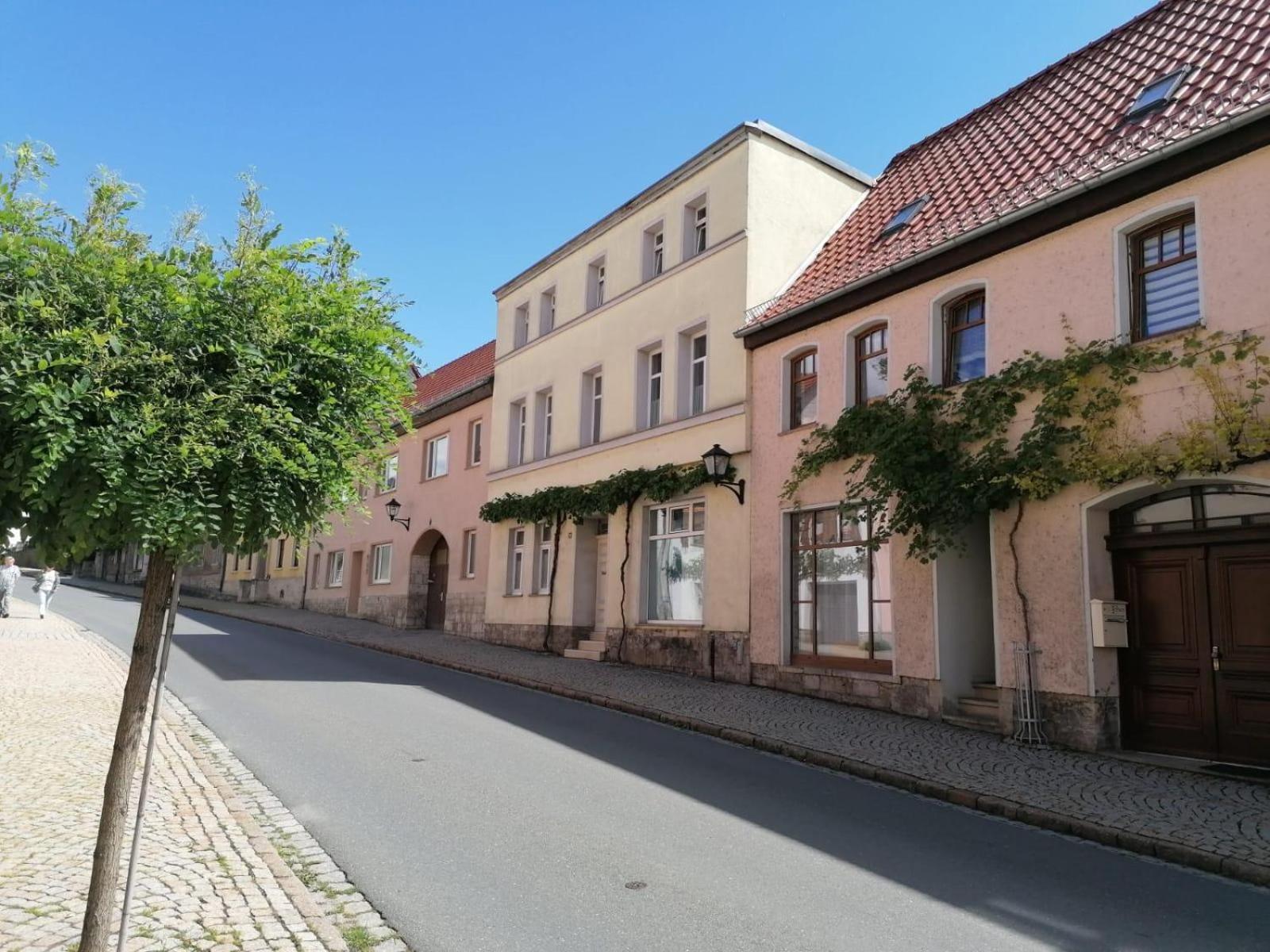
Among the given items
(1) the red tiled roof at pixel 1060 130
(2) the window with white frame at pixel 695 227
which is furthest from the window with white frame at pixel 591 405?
(1) the red tiled roof at pixel 1060 130

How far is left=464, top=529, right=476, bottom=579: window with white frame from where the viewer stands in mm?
24594

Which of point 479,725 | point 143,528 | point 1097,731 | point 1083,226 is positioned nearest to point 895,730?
point 1097,731

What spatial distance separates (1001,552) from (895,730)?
2520 mm

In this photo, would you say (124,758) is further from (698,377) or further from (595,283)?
(595,283)

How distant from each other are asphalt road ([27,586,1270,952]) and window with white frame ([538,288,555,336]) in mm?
13845

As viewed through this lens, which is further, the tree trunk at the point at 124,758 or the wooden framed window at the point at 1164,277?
the wooden framed window at the point at 1164,277

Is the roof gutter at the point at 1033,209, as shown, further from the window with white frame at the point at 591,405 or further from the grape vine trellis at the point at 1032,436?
the window with white frame at the point at 591,405

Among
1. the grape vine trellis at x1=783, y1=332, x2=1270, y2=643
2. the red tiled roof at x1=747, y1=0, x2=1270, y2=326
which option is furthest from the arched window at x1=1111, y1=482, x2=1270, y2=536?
the red tiled roof at x1=747, y1=0, x2=1270, y2=326

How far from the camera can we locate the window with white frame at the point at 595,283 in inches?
819

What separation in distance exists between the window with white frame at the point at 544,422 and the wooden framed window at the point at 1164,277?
45.0ft

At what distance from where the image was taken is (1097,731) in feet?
32.3

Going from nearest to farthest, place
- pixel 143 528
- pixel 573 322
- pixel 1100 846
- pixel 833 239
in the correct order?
1. pixel 143 528
2. pixel 1100 846
3. pixel 833 239
4. pixel 573 322

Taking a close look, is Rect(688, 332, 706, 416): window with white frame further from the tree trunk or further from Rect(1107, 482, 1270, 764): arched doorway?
the tree trunk

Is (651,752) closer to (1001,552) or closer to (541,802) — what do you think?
(541,802)
